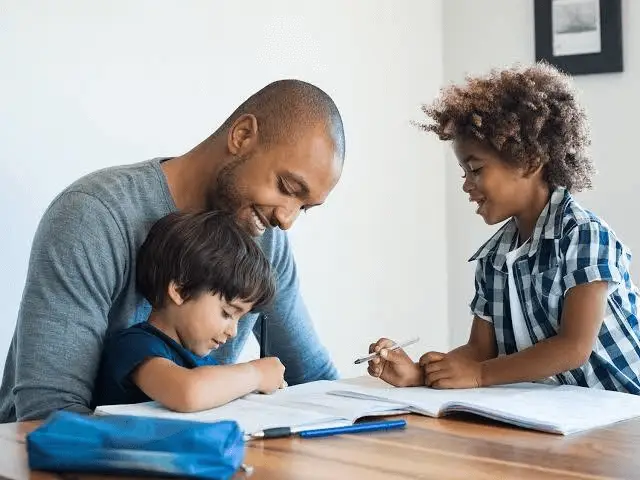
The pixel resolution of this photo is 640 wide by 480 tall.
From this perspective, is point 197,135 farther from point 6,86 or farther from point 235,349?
point 235,349

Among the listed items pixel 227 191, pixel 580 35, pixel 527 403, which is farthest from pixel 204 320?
pixel 580 35

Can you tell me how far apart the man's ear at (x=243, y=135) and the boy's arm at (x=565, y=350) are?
0.51 m

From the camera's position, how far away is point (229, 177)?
5.28 ft

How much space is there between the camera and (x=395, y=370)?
1.52 m

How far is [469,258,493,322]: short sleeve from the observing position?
1.75m

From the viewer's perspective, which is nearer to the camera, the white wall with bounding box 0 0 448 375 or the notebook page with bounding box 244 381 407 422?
the notebook page with bounding box 244 381 407 422

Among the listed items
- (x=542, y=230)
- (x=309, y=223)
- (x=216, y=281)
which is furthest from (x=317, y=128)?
(x=309, y=223)

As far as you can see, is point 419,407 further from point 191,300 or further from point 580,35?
point 580,35

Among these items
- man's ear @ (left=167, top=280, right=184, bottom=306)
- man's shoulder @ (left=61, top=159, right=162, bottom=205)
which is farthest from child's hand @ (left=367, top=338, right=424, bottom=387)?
man's shoulder @ (left=61, top=159, right=162, bottom=205)

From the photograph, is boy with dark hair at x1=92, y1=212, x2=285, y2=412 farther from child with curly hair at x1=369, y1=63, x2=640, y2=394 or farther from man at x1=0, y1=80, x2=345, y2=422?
child with curly hair at x1=369, y1=63, x2=640, y2=394

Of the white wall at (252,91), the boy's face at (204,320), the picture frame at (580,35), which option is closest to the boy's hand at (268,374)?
the boy's face at (204,320)

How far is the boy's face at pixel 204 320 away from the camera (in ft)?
4.76

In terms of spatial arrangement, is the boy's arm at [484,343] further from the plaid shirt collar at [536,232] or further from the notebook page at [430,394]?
the notebook page at [430,394]

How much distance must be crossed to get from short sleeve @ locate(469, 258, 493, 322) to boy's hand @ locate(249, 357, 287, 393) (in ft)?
1.55
